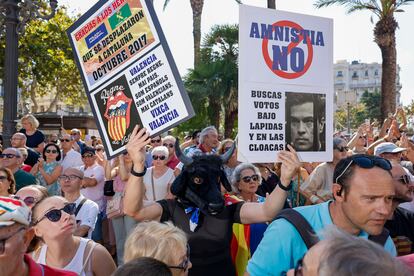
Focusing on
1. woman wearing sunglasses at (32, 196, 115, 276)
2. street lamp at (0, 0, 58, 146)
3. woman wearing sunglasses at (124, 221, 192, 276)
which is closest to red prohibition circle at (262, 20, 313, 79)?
woman wearing sunglasses at (124, 221, 192, 276)

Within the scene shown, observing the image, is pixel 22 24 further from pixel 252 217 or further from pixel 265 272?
pixel 265 272

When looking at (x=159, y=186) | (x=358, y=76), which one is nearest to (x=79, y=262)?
(x=159, y=186)

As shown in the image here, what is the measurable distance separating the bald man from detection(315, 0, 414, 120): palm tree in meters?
14.1

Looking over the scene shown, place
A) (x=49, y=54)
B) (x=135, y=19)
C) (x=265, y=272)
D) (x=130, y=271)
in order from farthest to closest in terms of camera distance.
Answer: (x=49, y=54) < (x=135, y=19) < (x=265, y=272) < (x=130, y=271)

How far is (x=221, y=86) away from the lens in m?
18.1

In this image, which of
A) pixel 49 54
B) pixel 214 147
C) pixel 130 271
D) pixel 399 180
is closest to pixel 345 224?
pixel 130 271

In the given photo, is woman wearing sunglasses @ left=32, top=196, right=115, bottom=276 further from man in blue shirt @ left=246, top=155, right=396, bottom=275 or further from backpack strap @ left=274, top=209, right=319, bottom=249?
backpack strap @ left=274, top=209, right=319, bottom=249

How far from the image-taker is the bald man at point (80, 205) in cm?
450

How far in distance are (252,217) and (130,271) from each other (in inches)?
58.1

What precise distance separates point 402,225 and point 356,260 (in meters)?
2.26

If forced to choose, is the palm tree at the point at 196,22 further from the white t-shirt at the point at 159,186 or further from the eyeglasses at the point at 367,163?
the eyeglasses at the point at 367,163

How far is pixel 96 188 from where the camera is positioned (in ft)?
21.9

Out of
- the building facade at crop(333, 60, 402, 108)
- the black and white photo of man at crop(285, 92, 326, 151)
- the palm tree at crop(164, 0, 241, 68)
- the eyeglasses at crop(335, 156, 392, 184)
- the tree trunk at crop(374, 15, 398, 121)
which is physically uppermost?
the building facade at crop(333, 60, 402, 108)

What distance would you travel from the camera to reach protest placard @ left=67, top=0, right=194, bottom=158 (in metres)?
3.47
